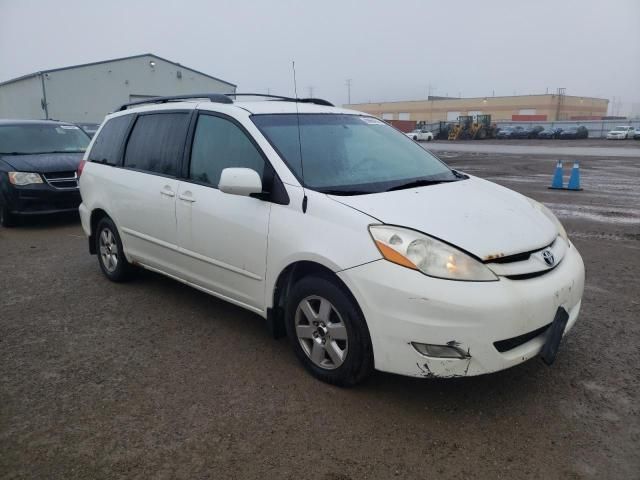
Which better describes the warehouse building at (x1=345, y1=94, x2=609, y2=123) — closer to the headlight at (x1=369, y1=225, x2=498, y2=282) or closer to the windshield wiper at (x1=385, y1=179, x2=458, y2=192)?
the windshield wiper at (x1=385, y1=179, x2=458, y2=192)

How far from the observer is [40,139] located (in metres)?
9.14

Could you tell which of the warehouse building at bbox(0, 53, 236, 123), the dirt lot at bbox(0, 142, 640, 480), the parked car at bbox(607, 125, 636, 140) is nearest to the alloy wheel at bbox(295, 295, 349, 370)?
the dirt lot at bbox(0, 142, 640, 480)

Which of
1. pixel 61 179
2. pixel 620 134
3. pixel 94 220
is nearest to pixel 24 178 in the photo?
pixel 61 179

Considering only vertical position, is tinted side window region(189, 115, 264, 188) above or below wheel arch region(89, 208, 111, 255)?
above

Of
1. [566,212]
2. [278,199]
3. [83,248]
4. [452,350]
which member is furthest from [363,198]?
[566,212]

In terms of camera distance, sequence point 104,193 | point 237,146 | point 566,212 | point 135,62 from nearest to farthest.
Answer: point 237,146 < point 104,193 < point 566,212 < point 135,62

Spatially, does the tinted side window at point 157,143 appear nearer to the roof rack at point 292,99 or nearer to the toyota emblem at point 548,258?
the roof rack at point 292,99

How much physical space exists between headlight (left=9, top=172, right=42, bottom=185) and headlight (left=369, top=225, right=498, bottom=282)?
7.18 meters

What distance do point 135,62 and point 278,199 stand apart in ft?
113

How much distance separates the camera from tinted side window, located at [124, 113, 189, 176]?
14.1 ft

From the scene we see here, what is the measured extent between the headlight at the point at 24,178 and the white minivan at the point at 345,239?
4.28 metres

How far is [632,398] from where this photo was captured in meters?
3.01

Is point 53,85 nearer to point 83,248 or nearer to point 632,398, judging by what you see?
point 83,248

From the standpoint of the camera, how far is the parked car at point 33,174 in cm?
809
